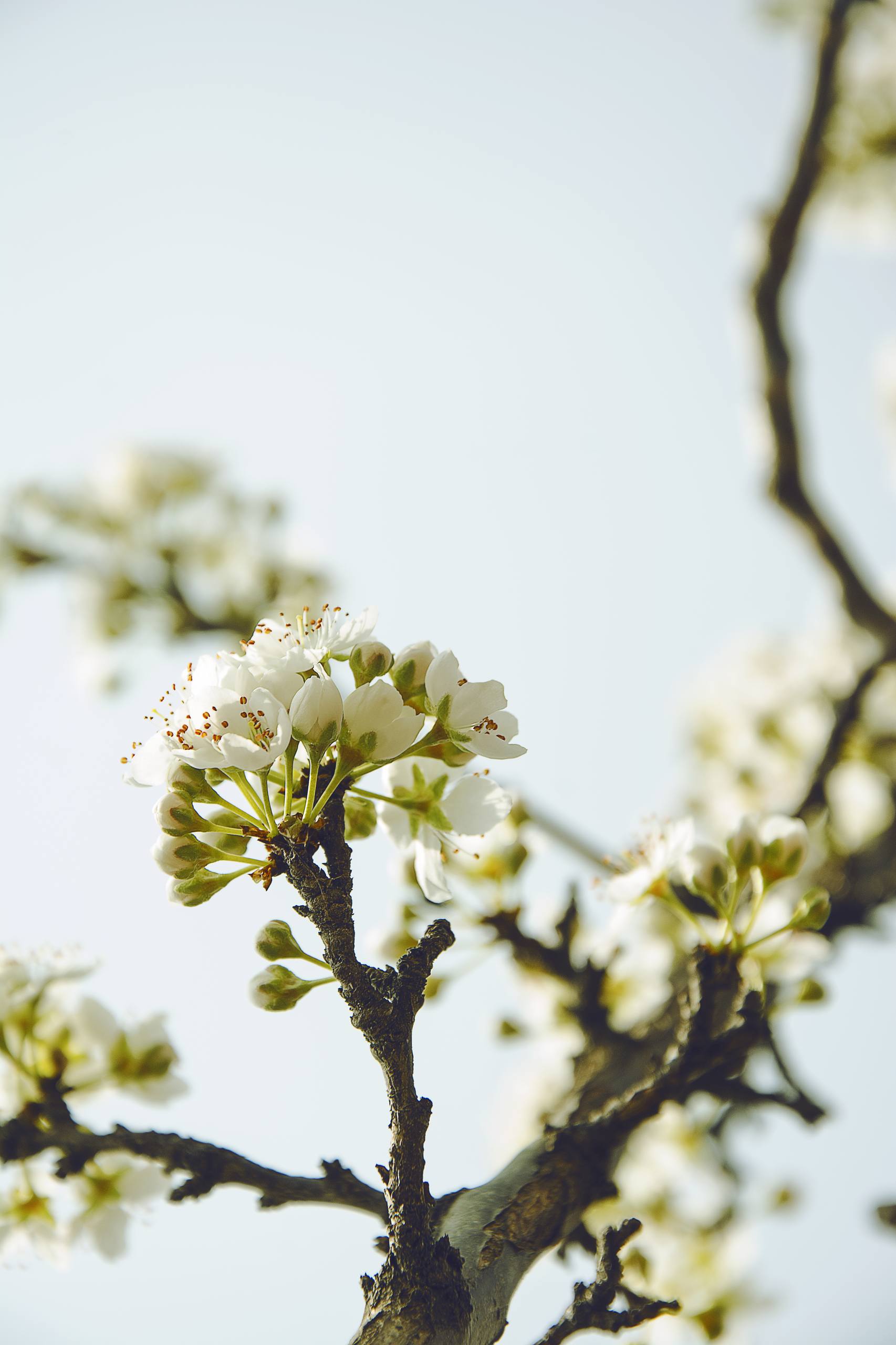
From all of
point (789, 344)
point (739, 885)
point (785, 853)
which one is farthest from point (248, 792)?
point (789, 344)

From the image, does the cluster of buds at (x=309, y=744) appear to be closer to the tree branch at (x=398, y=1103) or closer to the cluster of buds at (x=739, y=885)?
the tree branch at (x=398, y=1103)

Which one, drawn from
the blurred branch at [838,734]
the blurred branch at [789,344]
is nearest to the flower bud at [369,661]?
the blurred branch at [838,734]

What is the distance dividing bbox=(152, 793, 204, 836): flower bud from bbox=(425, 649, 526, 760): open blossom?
365mm

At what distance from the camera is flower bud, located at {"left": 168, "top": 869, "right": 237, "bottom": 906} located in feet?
3.88

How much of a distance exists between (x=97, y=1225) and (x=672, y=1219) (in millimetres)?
1996

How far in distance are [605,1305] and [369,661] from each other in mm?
1012

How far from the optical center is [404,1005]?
1109mm

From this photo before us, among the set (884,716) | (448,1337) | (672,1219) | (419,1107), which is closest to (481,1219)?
(448,1337)

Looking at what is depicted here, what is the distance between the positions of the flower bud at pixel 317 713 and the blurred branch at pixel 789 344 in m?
2.92

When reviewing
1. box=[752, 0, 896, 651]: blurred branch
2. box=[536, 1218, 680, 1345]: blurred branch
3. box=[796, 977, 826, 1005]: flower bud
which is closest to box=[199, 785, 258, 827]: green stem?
box=[536, 1218, 680, 1345]: blurred branch

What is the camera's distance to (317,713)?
3.68ft

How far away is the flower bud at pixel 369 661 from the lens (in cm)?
125

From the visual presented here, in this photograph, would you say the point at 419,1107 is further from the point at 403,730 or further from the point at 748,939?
the point at 748,939

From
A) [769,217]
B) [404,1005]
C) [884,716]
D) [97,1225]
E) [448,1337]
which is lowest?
[448,1337]
